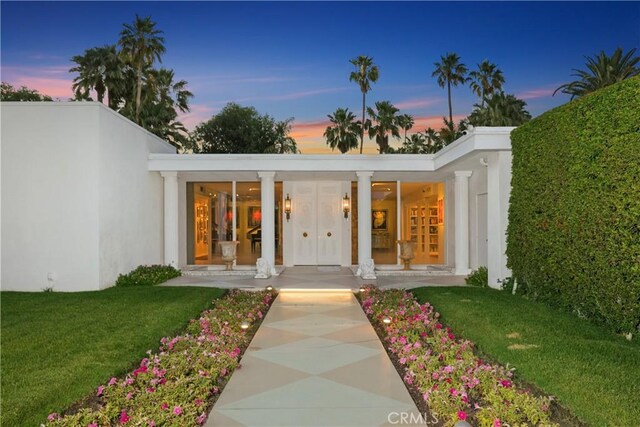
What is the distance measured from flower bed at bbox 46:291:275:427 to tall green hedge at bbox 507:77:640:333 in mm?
4364

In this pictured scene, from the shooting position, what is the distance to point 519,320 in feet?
19.8

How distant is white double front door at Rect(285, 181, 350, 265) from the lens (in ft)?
44.5

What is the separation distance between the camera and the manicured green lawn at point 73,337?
358 centimetres

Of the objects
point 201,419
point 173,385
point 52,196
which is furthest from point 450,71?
point 201,419

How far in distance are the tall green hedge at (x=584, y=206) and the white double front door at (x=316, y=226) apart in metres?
6.26

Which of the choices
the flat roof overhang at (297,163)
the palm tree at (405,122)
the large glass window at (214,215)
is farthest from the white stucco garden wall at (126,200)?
the palm tree at (405,122)

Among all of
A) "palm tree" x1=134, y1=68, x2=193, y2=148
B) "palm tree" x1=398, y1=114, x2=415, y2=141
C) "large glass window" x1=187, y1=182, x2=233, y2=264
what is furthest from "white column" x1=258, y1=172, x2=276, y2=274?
"palm tree" x1=398, y1=114, x2=415, y2=141

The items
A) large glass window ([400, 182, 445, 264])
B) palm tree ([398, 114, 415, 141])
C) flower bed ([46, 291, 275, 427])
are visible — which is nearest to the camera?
flower bed ([46, 291, 275, 427])

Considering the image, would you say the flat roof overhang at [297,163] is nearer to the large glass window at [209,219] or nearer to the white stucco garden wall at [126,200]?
the white stucco garden wall at [126,200]

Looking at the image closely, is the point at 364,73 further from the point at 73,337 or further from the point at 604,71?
the point at 73,337

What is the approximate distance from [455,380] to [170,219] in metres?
9.51

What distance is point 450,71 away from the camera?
2694 cm

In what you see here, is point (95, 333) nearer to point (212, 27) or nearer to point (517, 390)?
point (517, 390)

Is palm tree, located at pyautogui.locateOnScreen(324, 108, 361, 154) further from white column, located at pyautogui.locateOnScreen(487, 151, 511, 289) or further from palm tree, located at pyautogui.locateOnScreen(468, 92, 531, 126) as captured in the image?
white column, located at pyautogui.locateOnScreen(487, 151, 511, 289)
